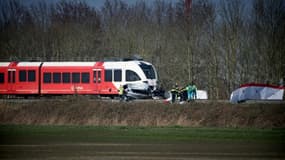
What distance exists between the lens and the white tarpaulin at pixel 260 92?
46.4 m

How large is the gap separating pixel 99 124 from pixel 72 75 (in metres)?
9.48

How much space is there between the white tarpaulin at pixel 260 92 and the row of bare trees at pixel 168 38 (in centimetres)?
686

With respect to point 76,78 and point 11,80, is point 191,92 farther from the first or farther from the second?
point 11,80

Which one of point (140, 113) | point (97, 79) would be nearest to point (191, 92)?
point (140, 113)

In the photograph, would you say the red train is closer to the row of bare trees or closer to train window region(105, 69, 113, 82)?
train window region(105, 69, 113, 82)

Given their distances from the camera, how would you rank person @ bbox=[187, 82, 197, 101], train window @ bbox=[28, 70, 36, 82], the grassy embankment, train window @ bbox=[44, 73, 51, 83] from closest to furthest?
the grassy embankment → person @ bbox=[187, 82, 197, 101] → train window @ bbox=[44, 73, 51, 83] → train window @ bbox=[28, 70, 36, 82]

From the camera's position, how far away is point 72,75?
165 ft

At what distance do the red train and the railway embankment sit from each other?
4.34 metres

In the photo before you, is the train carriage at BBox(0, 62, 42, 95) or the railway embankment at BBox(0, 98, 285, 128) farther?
the train carriage at BBox(0, 62, 42, 95)

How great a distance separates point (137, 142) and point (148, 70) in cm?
1876

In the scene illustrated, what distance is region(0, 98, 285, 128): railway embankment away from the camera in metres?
39.7

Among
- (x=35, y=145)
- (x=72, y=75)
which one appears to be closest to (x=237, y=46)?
(x=72, y=75)

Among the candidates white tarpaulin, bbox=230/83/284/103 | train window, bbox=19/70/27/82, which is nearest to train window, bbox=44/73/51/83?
train window, bbox=19/70/27/82

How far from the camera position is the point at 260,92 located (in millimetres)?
47500
